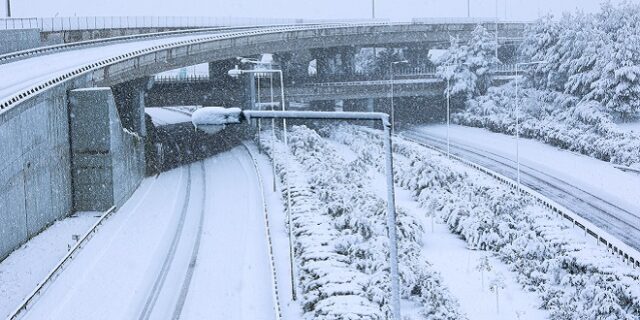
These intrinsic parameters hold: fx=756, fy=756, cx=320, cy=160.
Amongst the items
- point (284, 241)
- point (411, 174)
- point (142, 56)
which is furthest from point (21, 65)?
point (411, 174)

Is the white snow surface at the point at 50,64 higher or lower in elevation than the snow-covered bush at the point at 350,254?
higher

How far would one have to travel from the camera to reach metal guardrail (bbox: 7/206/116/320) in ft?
93.3

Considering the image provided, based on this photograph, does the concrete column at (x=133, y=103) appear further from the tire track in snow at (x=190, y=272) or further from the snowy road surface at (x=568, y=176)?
the snowy road surface at (x=568, y=176)

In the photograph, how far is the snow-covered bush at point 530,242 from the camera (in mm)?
27859

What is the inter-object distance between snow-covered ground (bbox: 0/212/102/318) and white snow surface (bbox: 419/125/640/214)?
3231 cm

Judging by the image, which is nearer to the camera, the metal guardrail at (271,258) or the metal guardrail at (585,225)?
the metal guardrail at (271,258)

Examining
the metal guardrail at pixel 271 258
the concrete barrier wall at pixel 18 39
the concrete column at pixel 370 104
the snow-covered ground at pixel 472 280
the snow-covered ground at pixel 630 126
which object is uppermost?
the concrete barrier wall at pixel 18 39

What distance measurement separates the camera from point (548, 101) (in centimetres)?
8019

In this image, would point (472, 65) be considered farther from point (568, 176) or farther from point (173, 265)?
point (173, 265)

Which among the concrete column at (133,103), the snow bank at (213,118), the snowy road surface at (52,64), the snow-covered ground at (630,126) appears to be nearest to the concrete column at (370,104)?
the snowy road surface at (52,64)

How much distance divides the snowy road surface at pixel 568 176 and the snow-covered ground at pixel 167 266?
18897 millimetres

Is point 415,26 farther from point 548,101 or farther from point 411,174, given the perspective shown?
point 411,174

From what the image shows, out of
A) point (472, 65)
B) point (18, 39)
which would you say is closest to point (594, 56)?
point (472, 65)

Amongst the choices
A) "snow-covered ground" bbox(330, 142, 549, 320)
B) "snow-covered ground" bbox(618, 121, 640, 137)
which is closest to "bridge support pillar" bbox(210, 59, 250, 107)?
"snow-covered ground" bbox(618, 121, 640, 137)
